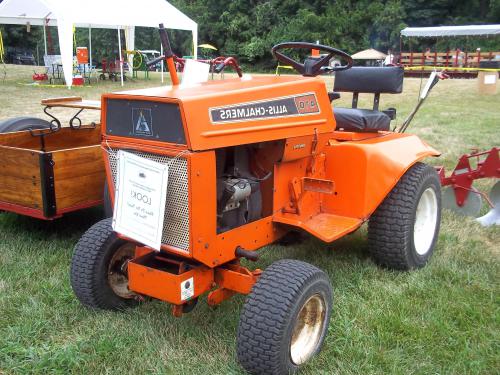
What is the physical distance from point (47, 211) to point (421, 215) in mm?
2537

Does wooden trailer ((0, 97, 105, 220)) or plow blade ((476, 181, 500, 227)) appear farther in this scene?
plow blade ((476, 181, 500, 227))

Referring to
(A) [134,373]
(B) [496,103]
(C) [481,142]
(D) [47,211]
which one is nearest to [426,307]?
(A) [134,373]

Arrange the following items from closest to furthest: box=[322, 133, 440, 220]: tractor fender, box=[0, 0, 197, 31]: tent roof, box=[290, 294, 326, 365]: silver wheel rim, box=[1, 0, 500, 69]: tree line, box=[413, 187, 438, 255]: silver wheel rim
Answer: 1. box=[290, 294, 326, 365]: silver wheel rim
2. box=[322, 133, 440, 220]: tractor fender
3. box=[413, 187, 438, 255]: silver wheel rim
4. box=[0, 0, 197, 31]: tent roof
5. box=[1, 0, 500, 69]: tree line

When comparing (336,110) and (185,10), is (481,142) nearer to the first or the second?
(336,110)

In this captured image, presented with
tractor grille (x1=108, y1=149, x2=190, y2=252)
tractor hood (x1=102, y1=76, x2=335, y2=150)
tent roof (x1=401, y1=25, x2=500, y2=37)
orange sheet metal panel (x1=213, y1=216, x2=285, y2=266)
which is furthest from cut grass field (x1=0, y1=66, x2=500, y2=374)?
tent roof (x1=401, y1=25, x2=500, y2=37)

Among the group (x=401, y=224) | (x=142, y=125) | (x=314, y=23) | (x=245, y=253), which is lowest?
(x=401, y=224)

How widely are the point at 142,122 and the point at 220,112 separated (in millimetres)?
338

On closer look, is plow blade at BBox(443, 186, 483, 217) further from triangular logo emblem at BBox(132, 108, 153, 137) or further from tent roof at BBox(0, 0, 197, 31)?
tent roof at BBox(0, 0, 197, 31)

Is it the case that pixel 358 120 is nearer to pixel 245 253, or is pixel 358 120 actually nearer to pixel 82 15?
pixel 245 253

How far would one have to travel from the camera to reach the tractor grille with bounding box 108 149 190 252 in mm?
2229

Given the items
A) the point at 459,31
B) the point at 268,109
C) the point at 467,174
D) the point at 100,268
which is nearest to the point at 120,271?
the point at 100,268

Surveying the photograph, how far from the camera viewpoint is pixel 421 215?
3.73 metres

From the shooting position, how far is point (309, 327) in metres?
2.54

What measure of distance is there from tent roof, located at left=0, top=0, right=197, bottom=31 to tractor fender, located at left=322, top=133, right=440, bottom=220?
12.5 m
